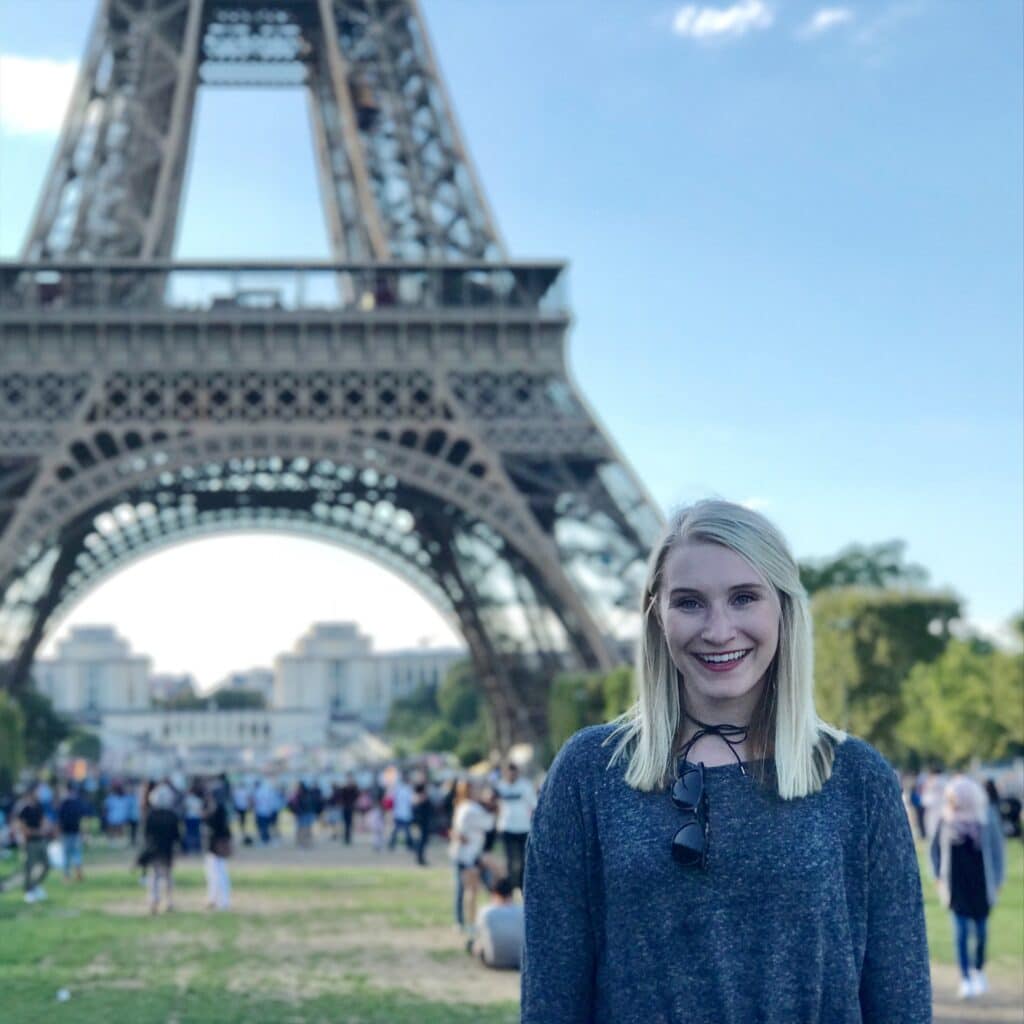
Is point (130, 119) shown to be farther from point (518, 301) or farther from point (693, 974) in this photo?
point (693, 974)

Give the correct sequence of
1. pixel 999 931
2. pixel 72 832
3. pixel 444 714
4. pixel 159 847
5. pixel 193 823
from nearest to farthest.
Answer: pixel 999 931 < pixel 159 847 < pixel 72 832 < pixel 193 823 < pixel 444 714

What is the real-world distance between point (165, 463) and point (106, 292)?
4515 mm

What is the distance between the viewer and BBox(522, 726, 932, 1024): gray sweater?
9.32 feet

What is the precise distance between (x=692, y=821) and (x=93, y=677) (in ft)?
566

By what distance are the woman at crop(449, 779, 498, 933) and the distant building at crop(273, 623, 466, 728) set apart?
147381mm

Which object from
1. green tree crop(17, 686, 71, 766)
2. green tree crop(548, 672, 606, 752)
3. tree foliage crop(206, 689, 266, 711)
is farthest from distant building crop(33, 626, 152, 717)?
green tree crop(548, 672, 606, 752)

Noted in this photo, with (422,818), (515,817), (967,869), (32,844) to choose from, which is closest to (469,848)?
(515,817)

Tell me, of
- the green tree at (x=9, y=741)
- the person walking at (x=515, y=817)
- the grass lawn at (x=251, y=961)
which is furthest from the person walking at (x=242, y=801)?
the person walking at (x=515, y=817)

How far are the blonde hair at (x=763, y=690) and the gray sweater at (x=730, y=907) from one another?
40mm

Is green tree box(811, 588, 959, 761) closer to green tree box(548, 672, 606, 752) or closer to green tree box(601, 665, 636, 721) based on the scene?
green tree box(548, 672, 606, 752)

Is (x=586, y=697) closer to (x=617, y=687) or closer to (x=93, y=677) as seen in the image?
(x=617, y=687)

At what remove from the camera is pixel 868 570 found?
77.9 m

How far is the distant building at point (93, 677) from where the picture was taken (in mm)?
168250

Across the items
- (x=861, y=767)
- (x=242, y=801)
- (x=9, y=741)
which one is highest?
(x=9, y=741)
